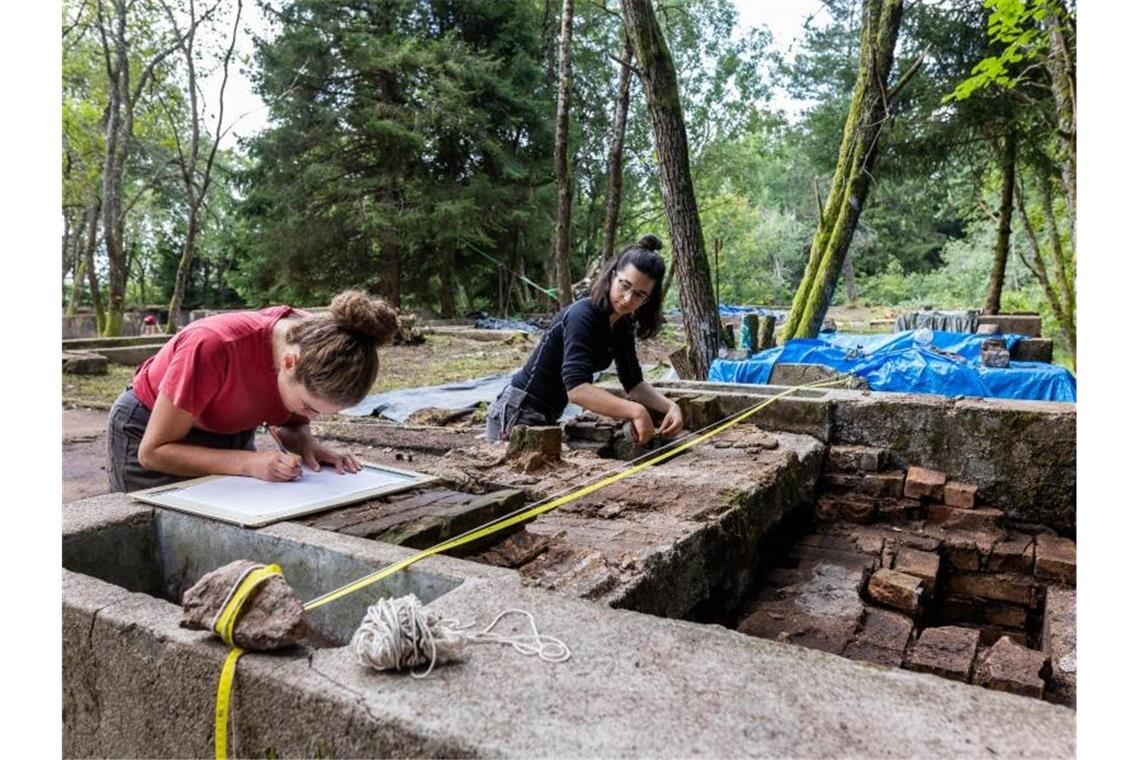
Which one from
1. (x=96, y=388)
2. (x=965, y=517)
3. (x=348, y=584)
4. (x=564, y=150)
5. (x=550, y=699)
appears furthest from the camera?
(x=96, y=388)

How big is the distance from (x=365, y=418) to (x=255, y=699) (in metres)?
6.13

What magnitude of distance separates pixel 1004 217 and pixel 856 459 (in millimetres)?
11552

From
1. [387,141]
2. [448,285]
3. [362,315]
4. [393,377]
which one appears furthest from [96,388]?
[448,285]

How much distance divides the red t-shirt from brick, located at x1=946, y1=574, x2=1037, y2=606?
124 inches

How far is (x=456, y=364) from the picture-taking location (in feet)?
40.1

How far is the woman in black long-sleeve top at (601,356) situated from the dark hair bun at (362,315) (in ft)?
3.77

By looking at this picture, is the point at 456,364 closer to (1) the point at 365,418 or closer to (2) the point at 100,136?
(1) the point at 365,418

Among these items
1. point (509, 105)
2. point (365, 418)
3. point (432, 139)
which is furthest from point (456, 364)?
point (509, 105)

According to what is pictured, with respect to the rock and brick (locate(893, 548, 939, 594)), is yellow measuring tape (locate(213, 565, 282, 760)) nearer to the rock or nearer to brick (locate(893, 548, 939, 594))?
brick (locate(893, 548, 939, 594))

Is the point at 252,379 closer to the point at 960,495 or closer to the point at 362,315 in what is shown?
the point at 362,315

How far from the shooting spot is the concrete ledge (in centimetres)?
108

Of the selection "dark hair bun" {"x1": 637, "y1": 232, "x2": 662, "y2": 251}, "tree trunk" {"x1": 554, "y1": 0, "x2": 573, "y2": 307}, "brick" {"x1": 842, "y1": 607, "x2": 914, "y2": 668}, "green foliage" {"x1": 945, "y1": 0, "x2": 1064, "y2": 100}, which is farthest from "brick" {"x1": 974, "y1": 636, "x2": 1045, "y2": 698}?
"tree trunk" {"x1": 554, "y1": 0, "x2": 573, "y2": 307}

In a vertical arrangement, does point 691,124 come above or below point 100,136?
above

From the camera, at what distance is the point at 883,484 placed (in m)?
3.73
